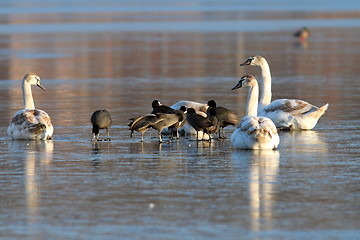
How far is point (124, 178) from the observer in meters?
Answer: 12.0

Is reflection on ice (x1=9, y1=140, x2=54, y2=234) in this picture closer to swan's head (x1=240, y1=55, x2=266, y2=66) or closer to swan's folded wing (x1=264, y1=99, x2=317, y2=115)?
swan's folded wing (x1=264, y1=99, x2=317, y2=115)

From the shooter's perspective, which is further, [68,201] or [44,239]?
[68,201]

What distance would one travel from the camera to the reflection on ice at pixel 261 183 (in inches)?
374

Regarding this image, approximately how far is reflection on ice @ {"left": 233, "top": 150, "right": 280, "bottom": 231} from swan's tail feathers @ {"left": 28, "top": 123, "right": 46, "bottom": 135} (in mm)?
3635

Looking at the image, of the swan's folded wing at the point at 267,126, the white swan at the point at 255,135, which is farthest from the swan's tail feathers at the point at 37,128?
the swan's folded wing at the point at 267,126

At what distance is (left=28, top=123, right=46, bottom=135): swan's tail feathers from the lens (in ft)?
52.4

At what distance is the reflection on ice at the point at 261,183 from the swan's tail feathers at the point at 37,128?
364 cm

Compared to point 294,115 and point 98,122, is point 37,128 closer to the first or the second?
point 98,122

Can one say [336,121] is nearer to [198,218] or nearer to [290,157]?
[290,157]

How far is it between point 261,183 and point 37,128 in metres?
5.70

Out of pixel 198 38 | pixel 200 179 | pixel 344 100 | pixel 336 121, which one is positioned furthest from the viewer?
pixel 198 38

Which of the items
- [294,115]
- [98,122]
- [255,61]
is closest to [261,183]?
[98,122]

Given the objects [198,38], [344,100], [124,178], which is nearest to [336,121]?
[344,100]

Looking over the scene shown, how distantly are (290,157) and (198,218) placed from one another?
174 inches
